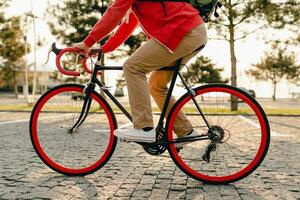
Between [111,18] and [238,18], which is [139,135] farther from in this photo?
[238,18]

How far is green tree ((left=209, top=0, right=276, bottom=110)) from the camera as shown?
18547 mm

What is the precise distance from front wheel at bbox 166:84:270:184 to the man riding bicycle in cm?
28

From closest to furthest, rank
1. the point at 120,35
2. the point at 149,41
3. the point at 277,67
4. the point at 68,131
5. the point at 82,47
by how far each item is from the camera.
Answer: the point at 149,41
the point at 82,47
the point at 120,35
the point at 68,131
the point at 277,67

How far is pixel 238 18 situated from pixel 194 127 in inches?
652

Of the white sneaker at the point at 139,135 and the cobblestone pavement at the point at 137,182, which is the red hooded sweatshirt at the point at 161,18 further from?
the cobblestone pavement at the point at 137,182

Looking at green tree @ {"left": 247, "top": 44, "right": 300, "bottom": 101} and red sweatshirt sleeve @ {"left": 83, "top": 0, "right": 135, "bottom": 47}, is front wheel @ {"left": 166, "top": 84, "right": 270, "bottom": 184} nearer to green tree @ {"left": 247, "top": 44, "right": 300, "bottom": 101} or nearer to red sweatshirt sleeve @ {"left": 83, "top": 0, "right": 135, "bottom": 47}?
red sweatshirt sleeve @ {"left": 83, "top": 0, "right": 135, "bottom": 47}

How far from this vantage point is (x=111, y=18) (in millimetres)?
3344

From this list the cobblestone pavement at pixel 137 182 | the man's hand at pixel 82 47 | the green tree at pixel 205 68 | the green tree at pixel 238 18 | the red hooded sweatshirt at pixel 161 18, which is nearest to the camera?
the cobblestone pavement at pixel 137 182

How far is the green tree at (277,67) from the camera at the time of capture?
1882 inches

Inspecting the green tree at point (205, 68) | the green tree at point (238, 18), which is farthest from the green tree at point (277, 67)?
the green tree at point (238, 18)

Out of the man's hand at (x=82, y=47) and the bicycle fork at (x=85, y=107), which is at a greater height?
the man's hand at (x=82, y=47)

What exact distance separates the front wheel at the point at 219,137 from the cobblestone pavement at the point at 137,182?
0.44 ft

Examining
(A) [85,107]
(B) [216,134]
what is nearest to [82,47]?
(A) [85,107]

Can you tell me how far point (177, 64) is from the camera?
349 cm
